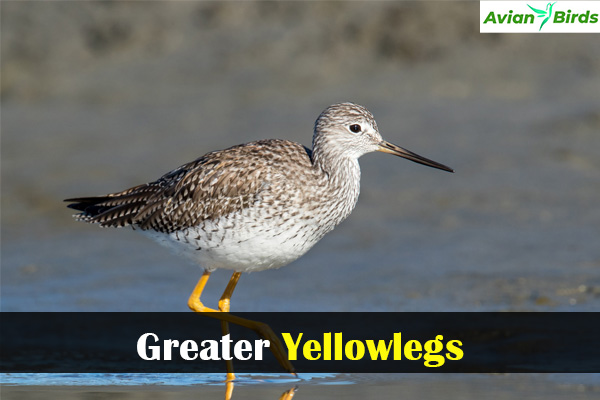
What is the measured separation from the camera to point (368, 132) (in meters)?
8.66

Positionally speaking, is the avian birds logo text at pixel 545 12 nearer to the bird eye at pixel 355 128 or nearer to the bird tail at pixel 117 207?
the bird eye at pixel 355 128

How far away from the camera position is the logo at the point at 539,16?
1408 cm

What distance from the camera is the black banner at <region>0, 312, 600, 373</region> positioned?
9109 millimetres

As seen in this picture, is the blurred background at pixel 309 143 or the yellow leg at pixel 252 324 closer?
the yellow leg at pixel 252 324

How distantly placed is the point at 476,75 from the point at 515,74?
567mm

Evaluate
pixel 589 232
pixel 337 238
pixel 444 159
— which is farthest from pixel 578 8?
pixel 337 238

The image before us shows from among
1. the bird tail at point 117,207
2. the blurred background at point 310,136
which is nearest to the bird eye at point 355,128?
the bird tail at point 117,207

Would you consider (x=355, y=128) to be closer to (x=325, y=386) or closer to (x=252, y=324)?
(x=252, y=324)

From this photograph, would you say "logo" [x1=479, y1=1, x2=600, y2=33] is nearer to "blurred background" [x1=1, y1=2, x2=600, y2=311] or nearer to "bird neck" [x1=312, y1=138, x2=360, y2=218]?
"blurred background" [x1=1, y1=2, x2=600, y2=311]

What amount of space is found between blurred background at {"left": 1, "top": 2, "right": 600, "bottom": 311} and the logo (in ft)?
0.84

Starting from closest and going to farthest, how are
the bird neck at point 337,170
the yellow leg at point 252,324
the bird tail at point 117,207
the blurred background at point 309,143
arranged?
the bird neck at point 337,170 < the yellow leg at point 252,324 < the bird tail at point 117,207 < the blurred background at point 309,143

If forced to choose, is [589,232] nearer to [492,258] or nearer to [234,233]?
[492,258]

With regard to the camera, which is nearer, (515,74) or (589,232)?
(589,232)

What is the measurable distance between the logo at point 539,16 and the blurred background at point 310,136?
0.84ft
